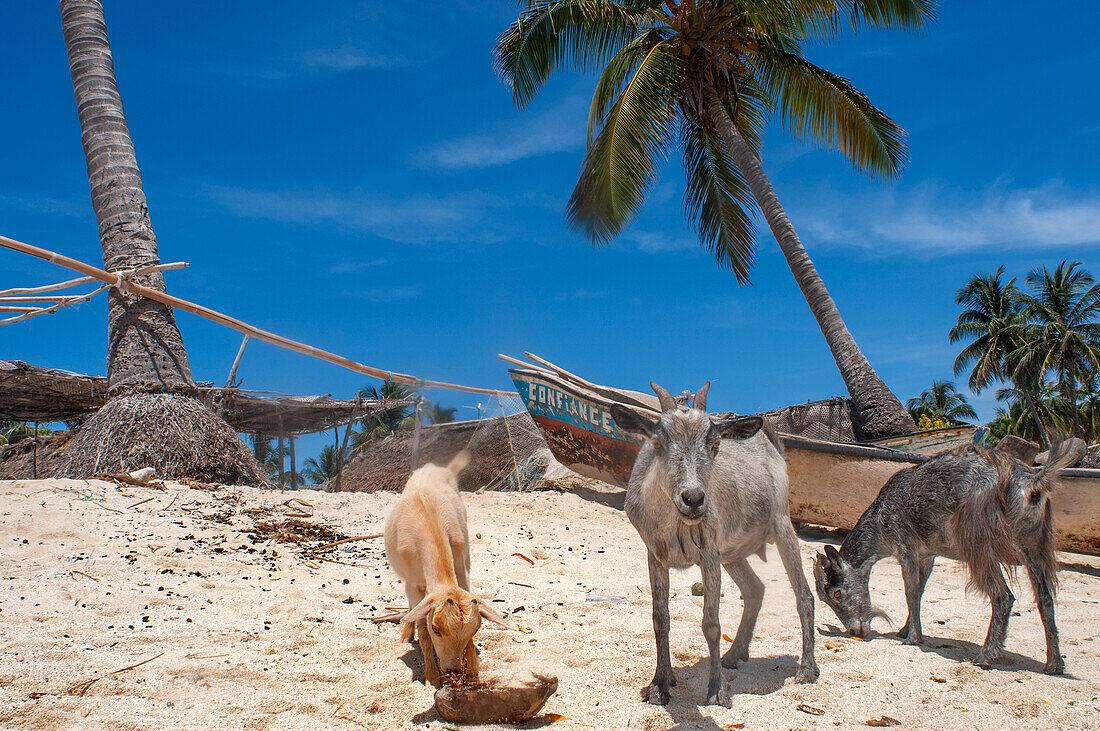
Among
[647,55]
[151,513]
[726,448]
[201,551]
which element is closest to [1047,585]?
[726,448]

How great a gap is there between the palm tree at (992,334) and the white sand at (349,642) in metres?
43.2

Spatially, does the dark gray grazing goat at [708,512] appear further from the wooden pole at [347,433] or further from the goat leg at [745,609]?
the wooden pole at [347,433]

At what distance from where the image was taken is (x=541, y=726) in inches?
153

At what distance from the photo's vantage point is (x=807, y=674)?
468cm

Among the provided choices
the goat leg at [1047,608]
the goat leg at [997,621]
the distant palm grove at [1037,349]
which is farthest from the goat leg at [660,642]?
the distant palm grove at [1037,349]

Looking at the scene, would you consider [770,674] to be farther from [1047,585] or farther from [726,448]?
[1047,585]

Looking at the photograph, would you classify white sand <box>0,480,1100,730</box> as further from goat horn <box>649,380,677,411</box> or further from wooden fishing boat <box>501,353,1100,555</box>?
goat horn <box>649,380,677,411</box>

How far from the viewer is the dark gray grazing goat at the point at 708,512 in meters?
4.00

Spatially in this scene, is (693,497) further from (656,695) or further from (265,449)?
(265,449)

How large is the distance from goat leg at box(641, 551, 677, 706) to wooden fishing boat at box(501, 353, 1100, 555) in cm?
326

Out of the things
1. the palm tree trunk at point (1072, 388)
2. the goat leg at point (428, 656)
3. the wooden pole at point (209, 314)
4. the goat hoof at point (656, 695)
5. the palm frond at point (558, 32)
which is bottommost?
the goat hoof at point (656, 695)

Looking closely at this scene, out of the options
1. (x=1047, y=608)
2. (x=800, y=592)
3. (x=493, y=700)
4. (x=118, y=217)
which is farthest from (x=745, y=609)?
(x=118, y=217)

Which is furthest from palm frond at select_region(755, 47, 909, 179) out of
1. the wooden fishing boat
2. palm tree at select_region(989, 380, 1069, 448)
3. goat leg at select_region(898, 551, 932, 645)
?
palm tree at select_region(989, 380, 1069, 448)

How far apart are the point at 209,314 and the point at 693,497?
9541 mm
